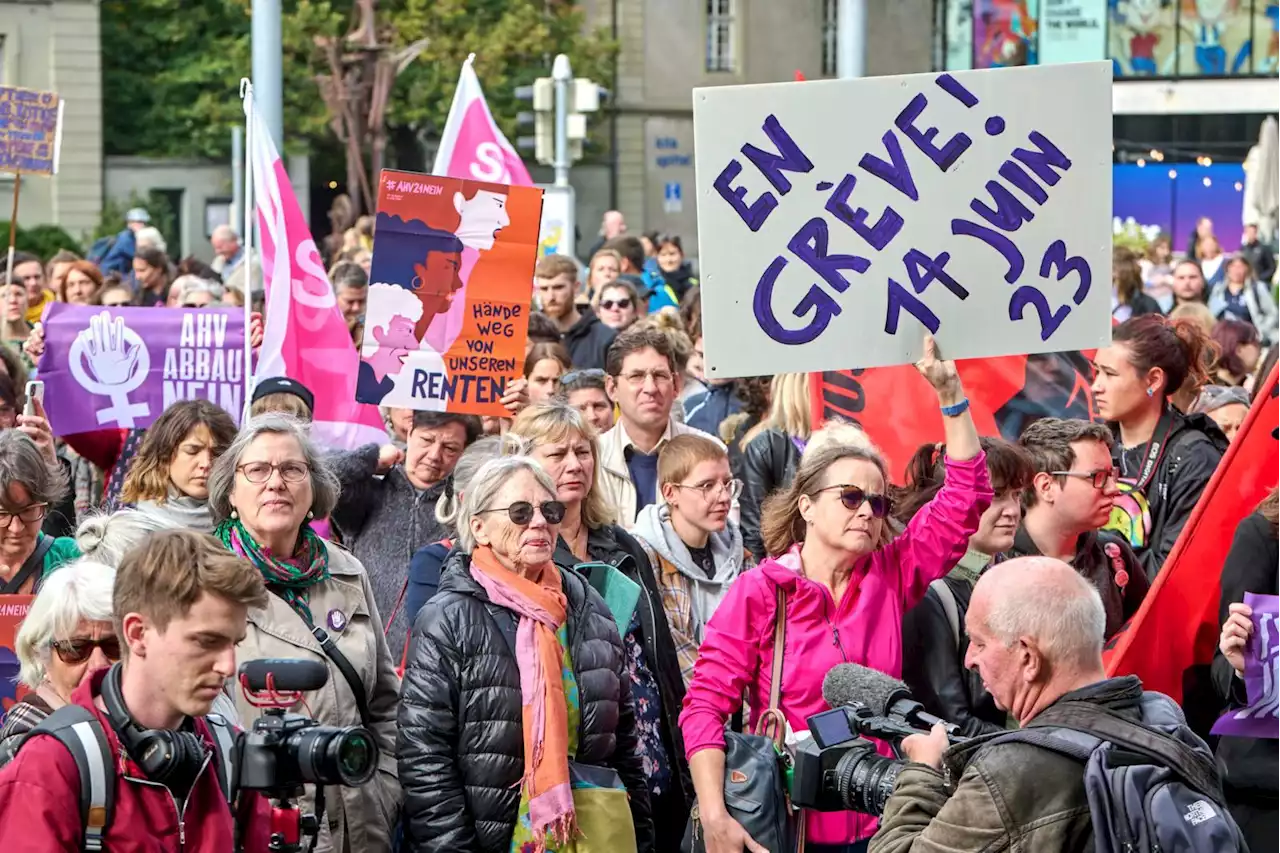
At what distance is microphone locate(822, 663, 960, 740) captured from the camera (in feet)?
14.4

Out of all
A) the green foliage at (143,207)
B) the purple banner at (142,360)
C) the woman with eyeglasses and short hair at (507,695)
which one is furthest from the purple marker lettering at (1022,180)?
the green foliage at (143,207)

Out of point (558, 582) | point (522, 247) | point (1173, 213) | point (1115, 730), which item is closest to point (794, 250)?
point (558, 582)

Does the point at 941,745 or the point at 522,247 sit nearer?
the point at 941,745

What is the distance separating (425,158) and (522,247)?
3808 centimetres

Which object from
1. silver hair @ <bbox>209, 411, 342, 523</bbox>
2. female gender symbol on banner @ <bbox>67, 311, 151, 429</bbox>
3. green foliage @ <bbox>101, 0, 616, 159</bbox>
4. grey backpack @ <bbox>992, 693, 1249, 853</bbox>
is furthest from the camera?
green foliage @ <bbox>101, 0, 616, 159</bbox>

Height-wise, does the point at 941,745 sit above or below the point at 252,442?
below

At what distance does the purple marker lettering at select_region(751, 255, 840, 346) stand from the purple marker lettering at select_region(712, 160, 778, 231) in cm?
12

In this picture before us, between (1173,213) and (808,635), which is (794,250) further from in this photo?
(1173,213)

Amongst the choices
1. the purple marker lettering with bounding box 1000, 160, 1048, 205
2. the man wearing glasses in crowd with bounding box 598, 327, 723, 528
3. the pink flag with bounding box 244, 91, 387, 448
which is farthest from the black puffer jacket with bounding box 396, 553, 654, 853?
the pink flag with bounding box 244, 91, 387, 448

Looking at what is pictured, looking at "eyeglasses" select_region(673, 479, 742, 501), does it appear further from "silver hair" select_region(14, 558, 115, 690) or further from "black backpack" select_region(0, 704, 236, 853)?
"black backpack" select_region(0, 704, 236, 853)

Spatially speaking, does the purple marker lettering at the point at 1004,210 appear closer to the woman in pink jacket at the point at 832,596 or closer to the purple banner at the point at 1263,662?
the woman in pink jacket at the point at 832,596

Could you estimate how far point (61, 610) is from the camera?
4152 millimetres

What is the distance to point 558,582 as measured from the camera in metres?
5.56

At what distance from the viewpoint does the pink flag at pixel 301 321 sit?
863 centimetres
